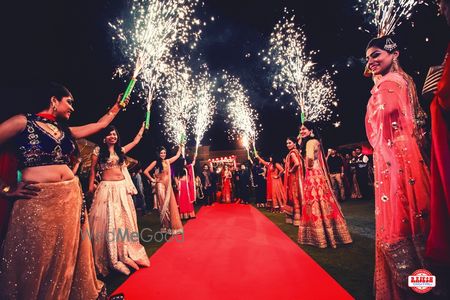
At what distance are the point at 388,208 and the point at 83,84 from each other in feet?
23.4

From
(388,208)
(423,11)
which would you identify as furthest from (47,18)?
(423,11)

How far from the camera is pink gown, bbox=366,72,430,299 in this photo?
1.82 metres

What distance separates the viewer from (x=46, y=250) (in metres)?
1.87

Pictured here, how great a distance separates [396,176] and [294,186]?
494 cm

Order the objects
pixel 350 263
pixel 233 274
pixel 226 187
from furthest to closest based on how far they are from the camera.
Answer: pixel 226 187
pixel 350 263
pixel 233 274

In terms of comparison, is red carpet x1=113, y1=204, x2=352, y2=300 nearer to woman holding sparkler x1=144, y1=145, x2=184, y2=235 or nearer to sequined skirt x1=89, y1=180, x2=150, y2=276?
sequined skirt x1=89, y1=180, x2=150, y2=276

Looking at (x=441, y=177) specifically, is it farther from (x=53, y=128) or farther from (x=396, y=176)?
(x=53, y=128)

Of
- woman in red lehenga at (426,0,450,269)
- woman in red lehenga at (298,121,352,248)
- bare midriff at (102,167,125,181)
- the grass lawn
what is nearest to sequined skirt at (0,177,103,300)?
the grass lawn

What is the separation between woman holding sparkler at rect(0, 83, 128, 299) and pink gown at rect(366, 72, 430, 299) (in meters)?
2.58

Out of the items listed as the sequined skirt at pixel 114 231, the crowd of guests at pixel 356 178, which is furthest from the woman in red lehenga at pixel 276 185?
the sequined skirt at pixel 114 231

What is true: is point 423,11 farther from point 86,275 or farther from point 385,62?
point 86,275

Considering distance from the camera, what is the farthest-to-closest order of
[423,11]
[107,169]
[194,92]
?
[194,92] < [423,11] < [107,169]

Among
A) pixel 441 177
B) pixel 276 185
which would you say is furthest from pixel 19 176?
pixel 276 185

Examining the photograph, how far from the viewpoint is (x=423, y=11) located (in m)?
8.47
